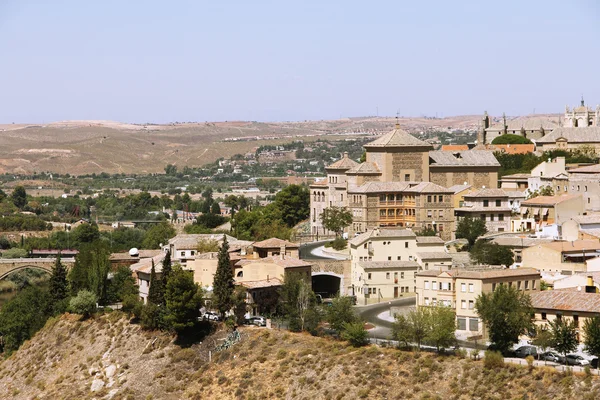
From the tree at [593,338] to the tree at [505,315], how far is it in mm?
2788

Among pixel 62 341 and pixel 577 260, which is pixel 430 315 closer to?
pixel 577 260

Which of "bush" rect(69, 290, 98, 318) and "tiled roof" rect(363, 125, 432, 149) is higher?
"tiled roof" rect(363, 125, 432, 149)

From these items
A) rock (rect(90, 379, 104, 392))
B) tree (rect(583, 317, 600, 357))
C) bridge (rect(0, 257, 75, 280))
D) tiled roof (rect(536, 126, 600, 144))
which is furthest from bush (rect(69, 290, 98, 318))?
tiled roof (rect(536, 126, 600, 144))

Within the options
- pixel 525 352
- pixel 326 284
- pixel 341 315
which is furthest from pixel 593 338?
pixel 326 284

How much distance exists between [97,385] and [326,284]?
12.3 metres

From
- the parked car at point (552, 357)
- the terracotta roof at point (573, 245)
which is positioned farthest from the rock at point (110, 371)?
the parked car at point (552, 357)

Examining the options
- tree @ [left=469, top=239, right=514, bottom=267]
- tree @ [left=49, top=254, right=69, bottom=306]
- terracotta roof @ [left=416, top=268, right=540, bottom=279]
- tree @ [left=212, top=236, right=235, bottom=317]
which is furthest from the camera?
tree @ [left=49, top=254, right=69, bottom=306]

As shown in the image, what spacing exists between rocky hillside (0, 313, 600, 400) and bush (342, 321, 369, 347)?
0.39 m

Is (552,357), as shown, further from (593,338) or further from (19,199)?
(19,199)

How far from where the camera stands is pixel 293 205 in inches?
3159

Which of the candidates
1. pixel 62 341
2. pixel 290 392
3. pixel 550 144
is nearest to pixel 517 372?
pixel 290 392

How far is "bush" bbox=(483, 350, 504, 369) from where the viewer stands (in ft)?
137

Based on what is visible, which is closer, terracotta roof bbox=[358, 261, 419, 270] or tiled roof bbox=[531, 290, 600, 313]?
tiled roof bbox=[531, 290, 600, 313]

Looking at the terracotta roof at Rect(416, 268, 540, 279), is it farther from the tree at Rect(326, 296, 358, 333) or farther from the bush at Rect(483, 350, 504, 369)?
the bush at Rect(483, 350, 504, 369)
